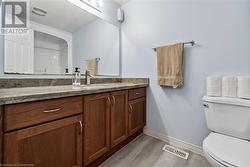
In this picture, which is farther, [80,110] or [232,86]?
[232,86]

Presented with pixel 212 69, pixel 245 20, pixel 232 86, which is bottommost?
pixel 232 86

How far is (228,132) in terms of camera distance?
1289 millimetres

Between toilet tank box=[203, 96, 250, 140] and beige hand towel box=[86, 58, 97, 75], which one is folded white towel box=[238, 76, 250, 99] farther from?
beige hand towel box=[86, 58, 97, 75]

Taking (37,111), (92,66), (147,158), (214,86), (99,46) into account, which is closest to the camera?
(37,111)

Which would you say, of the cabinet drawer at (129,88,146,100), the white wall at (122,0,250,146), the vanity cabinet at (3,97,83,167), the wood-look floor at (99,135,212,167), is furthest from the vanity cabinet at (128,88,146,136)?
the vanity cabinet at (3,97,83,167)

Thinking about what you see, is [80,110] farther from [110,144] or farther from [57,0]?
[57,0]

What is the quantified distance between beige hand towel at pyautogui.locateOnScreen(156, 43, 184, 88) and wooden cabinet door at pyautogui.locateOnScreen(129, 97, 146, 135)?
1.35ft

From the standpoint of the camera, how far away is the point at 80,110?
1.16m

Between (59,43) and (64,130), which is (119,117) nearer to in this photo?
(64,130)

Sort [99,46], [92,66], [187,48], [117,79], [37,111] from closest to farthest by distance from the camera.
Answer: [37,111]
[187,48]
[92,66]
[99,46]
[117,79]

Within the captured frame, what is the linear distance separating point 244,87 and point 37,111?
1.67 metres

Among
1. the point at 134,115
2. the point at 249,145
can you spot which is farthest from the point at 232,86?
the point at 134,115

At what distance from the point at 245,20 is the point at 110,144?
184 cm

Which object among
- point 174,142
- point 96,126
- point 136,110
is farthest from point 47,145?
point 174,142
